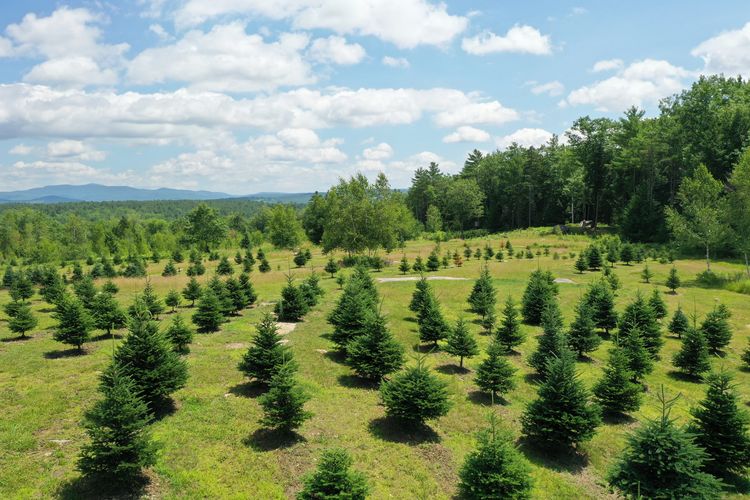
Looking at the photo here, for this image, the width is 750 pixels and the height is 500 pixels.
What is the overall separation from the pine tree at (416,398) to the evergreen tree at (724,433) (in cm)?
773

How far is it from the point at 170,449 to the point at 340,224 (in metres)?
42.0

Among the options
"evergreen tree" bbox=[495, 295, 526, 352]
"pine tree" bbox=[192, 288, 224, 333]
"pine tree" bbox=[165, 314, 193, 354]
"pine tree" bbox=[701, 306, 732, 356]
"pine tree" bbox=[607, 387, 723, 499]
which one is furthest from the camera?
"pine tree" bbox=[701, 306, 732, 356]

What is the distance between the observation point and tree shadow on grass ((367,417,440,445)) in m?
15.2

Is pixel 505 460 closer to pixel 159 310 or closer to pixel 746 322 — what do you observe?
pixel 159 310

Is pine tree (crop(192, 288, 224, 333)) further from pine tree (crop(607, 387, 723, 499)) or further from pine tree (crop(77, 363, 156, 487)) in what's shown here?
pine tree (crop(607, 387, 723, 499))

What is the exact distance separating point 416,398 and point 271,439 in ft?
16.1

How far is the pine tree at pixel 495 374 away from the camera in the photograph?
18359 millimetres

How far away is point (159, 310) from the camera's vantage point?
27.4 m

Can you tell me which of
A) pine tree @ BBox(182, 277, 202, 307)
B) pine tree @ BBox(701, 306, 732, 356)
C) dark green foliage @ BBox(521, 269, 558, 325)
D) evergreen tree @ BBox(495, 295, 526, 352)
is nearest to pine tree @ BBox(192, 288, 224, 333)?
pine tree @ BBox(182, 277, 202, 307)

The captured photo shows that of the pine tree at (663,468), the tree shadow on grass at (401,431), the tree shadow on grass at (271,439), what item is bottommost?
the tree shadow on grass at (401,431)

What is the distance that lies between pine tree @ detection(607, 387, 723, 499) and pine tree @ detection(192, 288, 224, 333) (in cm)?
2010

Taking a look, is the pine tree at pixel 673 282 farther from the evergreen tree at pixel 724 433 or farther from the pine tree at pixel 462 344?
the evergreen tree at pixel 724 433

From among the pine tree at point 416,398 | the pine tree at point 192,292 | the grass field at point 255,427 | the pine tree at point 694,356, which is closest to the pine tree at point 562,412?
the grass field at point 255,427

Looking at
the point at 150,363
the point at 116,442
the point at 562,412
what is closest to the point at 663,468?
the point at 562,412
